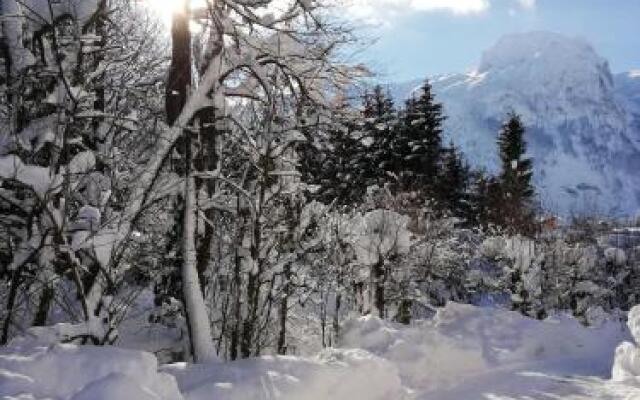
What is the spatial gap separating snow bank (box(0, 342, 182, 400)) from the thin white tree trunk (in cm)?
268

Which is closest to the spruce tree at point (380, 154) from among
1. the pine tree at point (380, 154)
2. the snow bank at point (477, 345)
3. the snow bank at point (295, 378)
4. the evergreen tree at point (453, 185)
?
the pine tree at point (380, 154)

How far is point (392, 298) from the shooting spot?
2345 cm

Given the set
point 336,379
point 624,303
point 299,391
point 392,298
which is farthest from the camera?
point 624,303

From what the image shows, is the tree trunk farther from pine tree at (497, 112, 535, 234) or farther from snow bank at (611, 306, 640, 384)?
pine tree at (497, 112, 535, 234)

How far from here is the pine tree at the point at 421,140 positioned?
4444 cm

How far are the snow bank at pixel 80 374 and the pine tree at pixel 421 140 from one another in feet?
121

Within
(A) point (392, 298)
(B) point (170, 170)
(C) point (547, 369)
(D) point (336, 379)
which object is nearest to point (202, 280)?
(B) point (170, 170)

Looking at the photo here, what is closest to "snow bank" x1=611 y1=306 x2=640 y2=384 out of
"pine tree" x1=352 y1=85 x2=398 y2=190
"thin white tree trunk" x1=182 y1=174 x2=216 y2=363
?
"thin white tree trunk" x1=182 y1=174 x2=216 y2=363

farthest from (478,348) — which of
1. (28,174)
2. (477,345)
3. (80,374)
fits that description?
(28,174)

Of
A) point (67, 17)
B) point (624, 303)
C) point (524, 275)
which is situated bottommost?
point (624, 303)

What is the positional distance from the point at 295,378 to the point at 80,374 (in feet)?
7.34

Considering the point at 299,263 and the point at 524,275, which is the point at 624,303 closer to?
the point at 524,275

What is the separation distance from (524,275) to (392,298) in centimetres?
508

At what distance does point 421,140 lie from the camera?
45.2 meters
